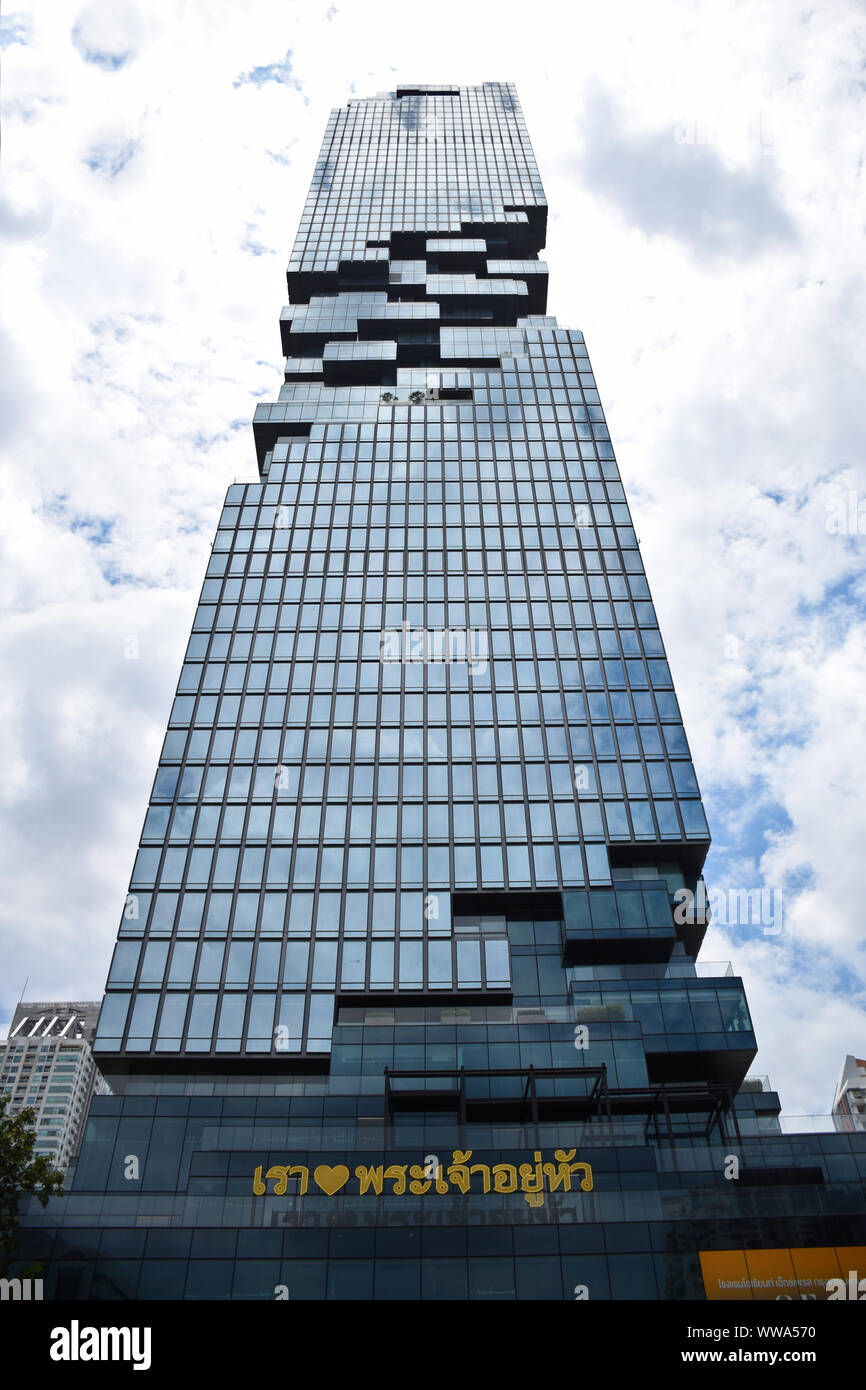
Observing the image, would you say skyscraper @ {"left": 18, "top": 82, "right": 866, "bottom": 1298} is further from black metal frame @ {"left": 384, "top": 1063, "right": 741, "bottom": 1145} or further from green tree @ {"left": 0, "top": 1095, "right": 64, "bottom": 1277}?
green tree @ {"left": 0, "top": 1095, "right": 64, "bottom": 1277}

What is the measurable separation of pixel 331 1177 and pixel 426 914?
19004 millimetres

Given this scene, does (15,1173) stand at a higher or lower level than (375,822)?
lower

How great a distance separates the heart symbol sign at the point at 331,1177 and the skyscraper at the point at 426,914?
0.18 metres

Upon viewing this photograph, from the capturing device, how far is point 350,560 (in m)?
85.3

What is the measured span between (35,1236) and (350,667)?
43230 millimetres

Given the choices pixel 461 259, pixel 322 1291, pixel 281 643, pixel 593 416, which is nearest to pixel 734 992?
pixel 322 1291

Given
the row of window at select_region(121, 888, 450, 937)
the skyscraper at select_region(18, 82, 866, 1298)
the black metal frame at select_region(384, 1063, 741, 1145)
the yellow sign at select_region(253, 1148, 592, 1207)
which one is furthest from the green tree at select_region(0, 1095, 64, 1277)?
the row of window at select_region(121, 888, 450, 937)

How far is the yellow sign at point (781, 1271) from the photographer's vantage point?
126ft

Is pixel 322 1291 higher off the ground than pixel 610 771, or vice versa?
pixel 610 771

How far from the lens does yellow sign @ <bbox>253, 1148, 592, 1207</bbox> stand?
143 feet

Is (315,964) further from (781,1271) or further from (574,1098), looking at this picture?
(781,1271)

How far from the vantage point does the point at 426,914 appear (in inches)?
2425

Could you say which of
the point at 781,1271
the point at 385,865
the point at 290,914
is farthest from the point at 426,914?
the point at 781,1271
